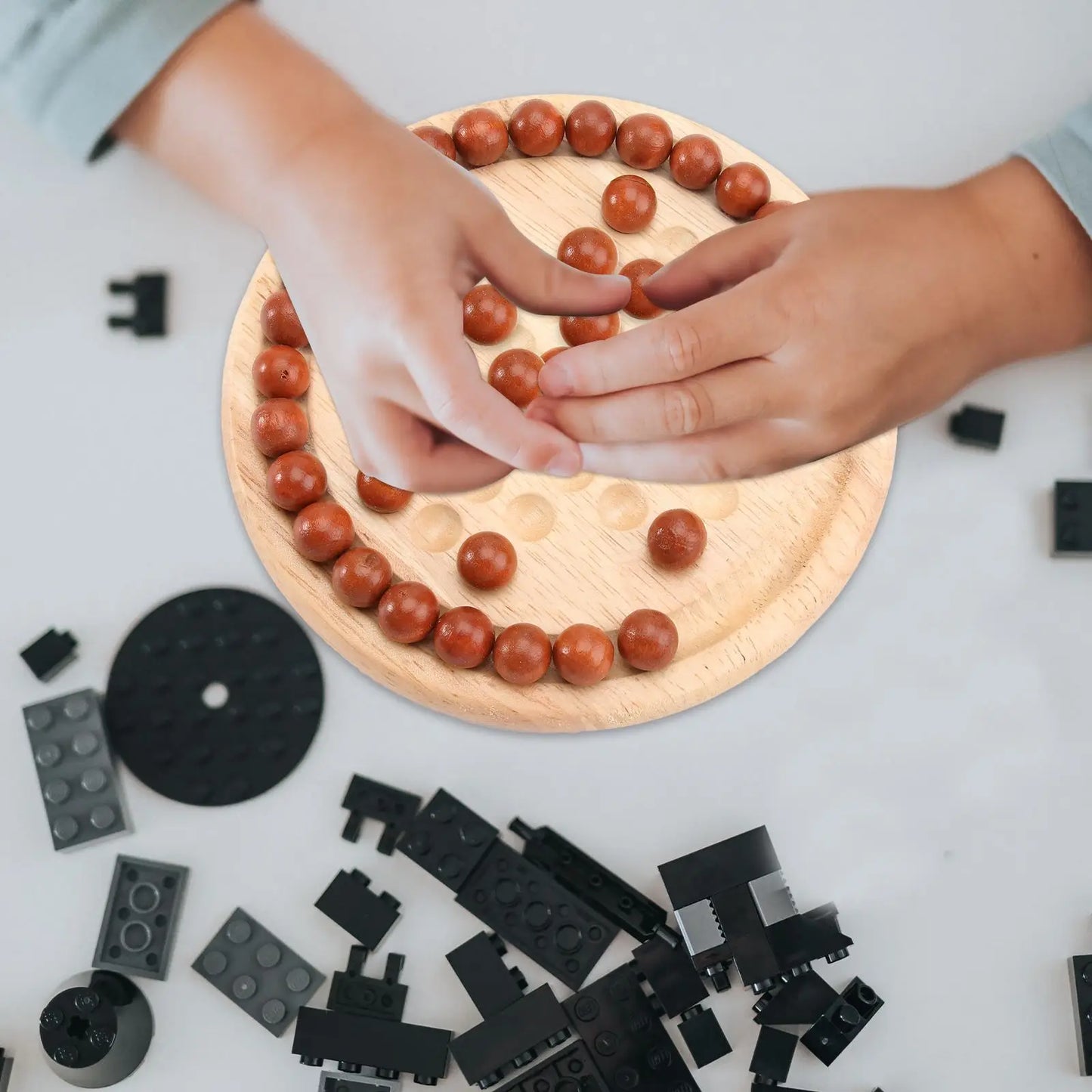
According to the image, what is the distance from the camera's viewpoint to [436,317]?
25.1 inches

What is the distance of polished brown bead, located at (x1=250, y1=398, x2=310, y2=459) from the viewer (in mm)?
839

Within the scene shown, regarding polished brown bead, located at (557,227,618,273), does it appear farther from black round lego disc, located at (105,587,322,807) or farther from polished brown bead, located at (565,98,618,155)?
black round lego disc, located at (105,587,322,807)

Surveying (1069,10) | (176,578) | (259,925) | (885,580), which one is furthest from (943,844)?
(1069,10)

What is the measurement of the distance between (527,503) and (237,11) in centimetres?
38

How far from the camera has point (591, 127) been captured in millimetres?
913

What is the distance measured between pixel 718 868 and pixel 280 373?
0.47 meters

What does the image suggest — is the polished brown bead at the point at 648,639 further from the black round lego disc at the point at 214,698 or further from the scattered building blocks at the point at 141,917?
the scattered building blocks at the point at 141,917

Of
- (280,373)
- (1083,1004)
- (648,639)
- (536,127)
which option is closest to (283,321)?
(280,373)

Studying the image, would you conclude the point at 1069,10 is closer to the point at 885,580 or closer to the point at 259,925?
the point at 885,580

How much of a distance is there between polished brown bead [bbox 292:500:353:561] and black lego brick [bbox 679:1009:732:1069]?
0.41m

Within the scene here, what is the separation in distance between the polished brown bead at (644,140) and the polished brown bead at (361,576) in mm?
378

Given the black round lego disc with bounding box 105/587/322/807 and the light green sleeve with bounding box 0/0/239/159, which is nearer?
the light green sleeve with bounding box 0/0/239/159

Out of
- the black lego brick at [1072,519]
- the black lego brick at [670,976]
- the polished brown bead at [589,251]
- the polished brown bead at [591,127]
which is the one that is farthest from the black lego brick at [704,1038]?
the polished brown bead at [591,127]

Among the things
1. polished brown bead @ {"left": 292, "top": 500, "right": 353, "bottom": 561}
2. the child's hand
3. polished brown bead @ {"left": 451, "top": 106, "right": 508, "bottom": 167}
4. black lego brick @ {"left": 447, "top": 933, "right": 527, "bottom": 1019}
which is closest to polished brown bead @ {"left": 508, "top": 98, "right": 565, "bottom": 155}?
polished brown bead @ {"left": 451, "top": 106, "right": 508, "bottom": 167}
